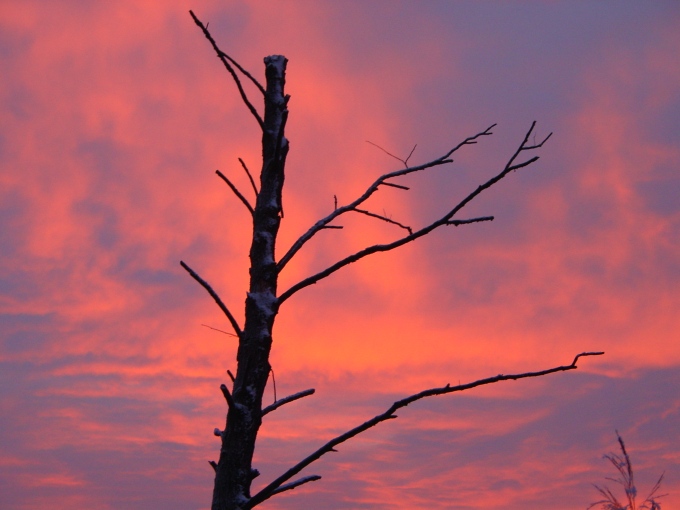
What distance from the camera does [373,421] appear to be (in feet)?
12.8

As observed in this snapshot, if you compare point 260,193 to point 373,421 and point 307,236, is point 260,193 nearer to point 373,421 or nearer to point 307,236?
point 307,236

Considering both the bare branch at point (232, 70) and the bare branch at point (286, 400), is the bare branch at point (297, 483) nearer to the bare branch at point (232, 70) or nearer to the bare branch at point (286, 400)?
the bare branch at point (286, 400)

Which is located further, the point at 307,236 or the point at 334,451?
the point at 307,236

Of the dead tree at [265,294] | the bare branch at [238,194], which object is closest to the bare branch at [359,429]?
the dead tree at [265,294]

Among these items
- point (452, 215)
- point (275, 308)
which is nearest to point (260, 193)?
point (275, 308)

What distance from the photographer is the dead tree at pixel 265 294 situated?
4008 millimetres

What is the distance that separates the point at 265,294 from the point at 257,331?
0.79 ft

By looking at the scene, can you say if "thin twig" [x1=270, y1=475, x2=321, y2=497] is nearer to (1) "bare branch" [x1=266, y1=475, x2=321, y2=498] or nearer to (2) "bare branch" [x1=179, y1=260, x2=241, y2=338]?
(1) "bare branch" [x1=266, y1=475, x2=321, y2=498]

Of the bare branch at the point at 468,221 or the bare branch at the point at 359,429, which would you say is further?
Result: the bare branch at the point at 468,221

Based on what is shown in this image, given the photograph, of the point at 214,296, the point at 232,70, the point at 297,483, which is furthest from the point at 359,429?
the point at 232,70

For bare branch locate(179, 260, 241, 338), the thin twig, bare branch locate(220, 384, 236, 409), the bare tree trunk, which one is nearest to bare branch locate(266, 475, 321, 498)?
the thin twig

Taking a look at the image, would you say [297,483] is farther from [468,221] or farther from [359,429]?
[468,221]

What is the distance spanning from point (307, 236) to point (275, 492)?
1599mm

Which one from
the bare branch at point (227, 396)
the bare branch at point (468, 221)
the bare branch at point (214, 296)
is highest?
the bare branch at point (468, 221)
